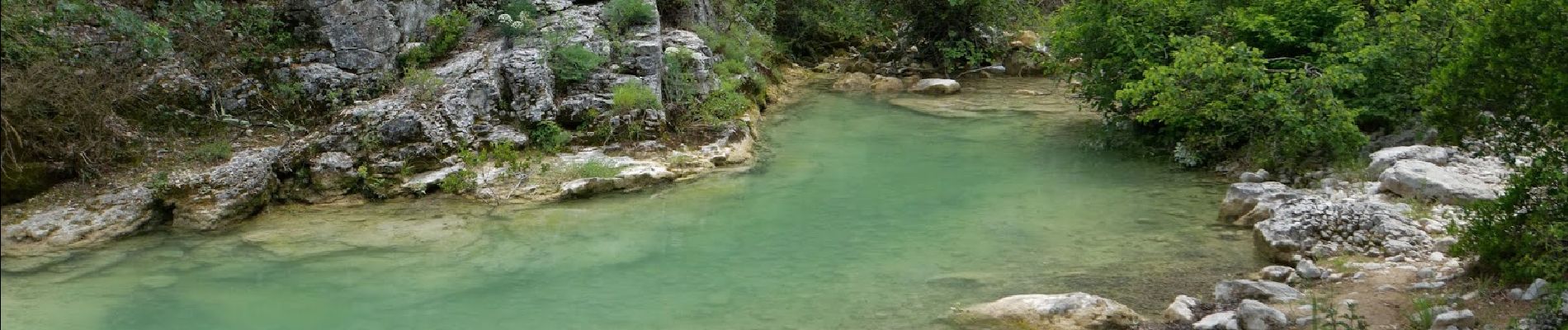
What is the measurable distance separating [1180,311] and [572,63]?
8977mm

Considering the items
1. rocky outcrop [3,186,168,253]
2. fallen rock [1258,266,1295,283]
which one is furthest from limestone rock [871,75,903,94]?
rocky outcrop [3,186,168,253]

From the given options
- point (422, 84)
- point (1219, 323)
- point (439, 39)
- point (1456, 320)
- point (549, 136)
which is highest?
point (439, 39)

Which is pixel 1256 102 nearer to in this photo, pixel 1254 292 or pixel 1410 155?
pixel 1410 155

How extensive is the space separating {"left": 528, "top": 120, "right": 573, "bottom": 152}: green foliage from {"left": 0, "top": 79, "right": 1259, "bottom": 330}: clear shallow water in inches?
65.8

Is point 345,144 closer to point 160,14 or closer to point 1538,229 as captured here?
point 160,14

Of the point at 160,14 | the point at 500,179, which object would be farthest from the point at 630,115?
the point at 160,14

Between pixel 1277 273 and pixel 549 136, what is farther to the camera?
pixel 549 136

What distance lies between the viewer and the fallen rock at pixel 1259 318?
764cm

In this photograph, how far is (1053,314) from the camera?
8.22m

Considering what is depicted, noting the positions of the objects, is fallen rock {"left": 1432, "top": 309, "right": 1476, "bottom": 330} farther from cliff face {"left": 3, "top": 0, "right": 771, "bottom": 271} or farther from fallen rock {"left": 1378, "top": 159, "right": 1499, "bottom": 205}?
cliff face {"left": 3, "top": 0, "right": 771, "bottom": 271}

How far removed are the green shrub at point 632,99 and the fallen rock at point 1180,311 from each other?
7.85 m

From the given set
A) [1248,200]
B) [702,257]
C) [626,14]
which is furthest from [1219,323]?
[626,14]

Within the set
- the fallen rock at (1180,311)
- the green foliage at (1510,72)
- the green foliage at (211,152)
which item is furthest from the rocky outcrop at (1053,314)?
the green foliage at (211,152)

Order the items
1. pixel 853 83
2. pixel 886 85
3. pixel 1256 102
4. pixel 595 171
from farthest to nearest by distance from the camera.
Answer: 1. pixel 853 83
2. pixel 886 85
3. pixel 595 171
4. pixel 1256 102
